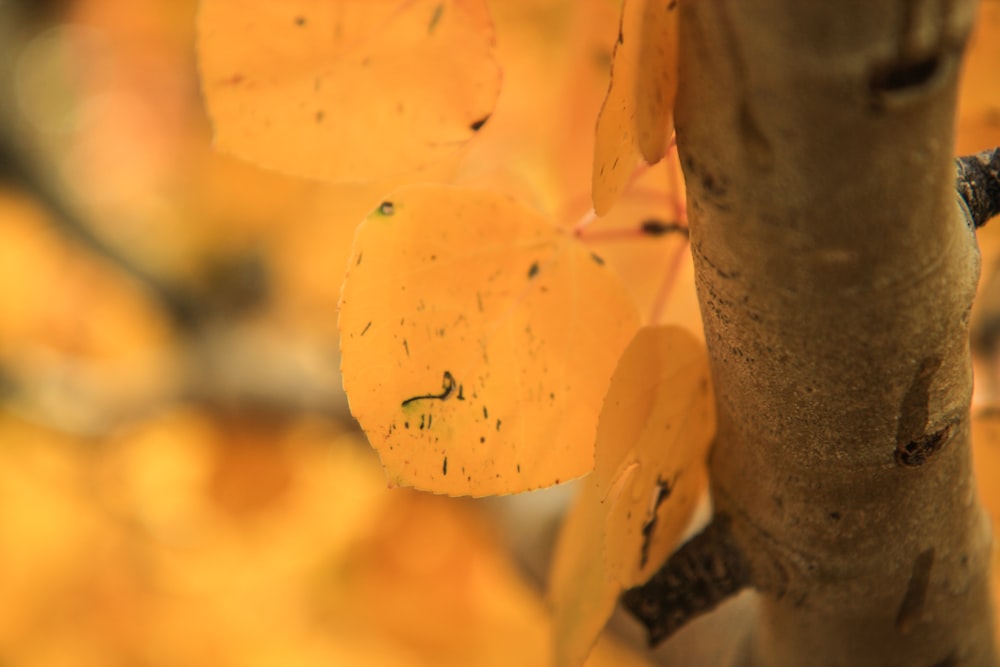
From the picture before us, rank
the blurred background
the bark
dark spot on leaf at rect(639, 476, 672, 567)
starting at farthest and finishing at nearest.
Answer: the blurred background, dark spot on leaf at rect(639, 476, 672, 567), the bark

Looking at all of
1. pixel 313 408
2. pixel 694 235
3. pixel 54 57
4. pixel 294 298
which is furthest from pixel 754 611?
pixel 54 57

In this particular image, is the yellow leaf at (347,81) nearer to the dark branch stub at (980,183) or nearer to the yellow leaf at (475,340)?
the yellow leaf at (475,340)

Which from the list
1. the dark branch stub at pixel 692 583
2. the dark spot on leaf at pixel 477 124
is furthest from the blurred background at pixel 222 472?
the dark spot on leaf at pixel 477 124

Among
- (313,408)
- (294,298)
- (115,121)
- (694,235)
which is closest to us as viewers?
(694,235)

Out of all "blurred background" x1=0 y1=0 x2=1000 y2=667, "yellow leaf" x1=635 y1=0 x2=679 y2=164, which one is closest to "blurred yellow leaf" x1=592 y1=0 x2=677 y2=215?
"yellow leaf" x1=635 y1=0 x2=679 y2=164

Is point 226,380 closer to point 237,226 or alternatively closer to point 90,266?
point 237,226

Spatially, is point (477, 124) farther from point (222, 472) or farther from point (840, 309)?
point (222, 472)

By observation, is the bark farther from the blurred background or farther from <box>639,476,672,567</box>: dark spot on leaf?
the blurred background

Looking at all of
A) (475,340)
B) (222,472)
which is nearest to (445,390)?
(475,340)
